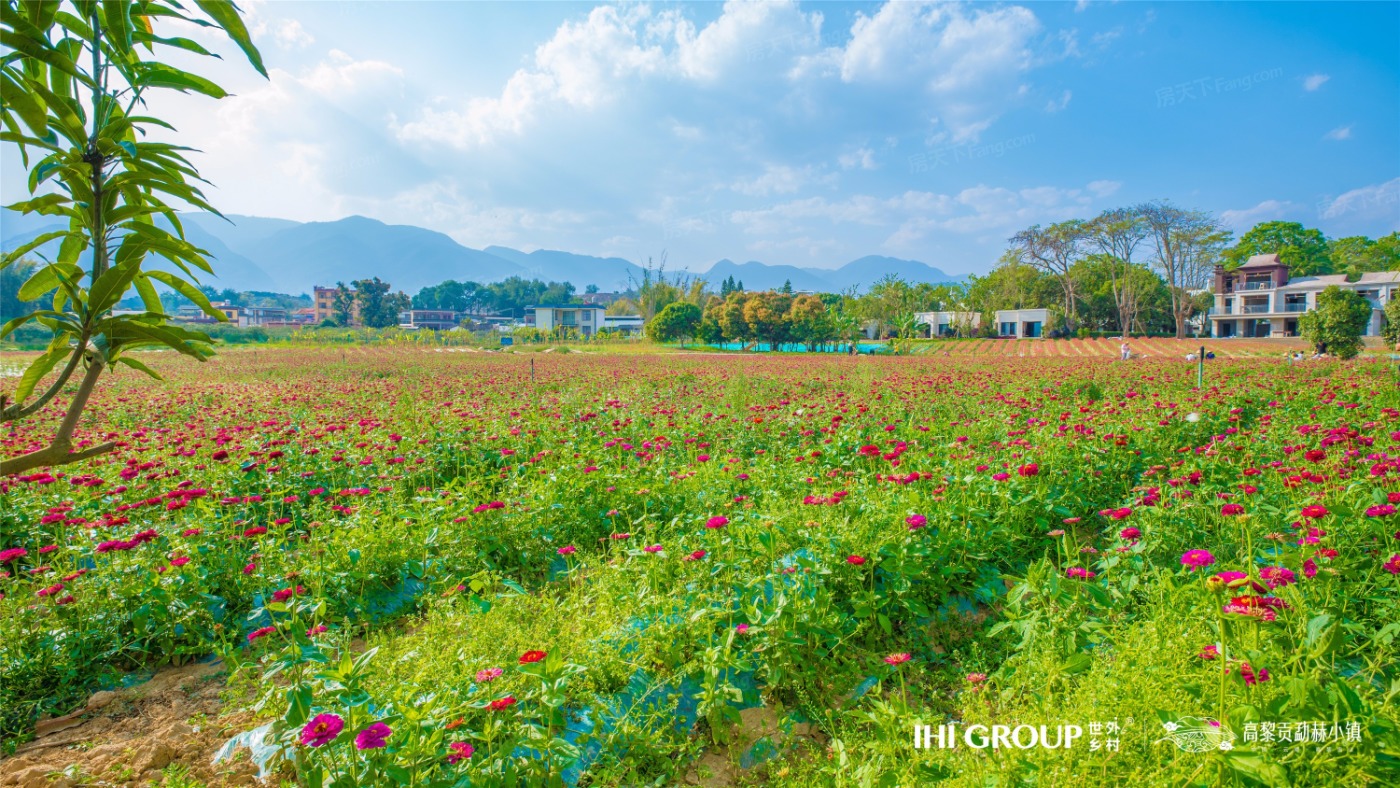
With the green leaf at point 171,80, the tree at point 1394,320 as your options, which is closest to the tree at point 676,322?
the tree at point 1394,320

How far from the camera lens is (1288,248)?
226 feet

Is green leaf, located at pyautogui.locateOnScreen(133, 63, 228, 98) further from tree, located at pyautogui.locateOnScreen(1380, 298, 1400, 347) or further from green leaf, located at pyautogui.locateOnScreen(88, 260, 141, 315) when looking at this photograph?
tree, located at pyautogui.locateOnScreen(1380, 298, 1400, 347)

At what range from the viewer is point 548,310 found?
101 metres

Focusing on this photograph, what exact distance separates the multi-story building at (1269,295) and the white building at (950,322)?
22345mm

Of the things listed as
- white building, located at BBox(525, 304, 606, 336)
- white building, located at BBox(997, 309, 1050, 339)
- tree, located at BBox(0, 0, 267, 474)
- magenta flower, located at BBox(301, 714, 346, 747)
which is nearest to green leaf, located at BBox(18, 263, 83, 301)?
tree, located at BBox(0, 0, 267, 474)

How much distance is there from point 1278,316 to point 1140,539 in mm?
70879

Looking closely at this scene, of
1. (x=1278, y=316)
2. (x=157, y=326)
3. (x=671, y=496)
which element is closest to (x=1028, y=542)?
(x=671, y=496)

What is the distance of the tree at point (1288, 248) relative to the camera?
68000 mm

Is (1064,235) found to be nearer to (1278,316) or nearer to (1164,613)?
(1278,316)

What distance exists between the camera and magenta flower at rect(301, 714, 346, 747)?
1.62m

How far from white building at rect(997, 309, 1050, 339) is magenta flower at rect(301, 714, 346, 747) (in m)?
66.1

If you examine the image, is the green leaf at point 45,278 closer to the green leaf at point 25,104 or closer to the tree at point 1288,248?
the green leaf at point 25,104

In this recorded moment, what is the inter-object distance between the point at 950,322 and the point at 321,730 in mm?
66673

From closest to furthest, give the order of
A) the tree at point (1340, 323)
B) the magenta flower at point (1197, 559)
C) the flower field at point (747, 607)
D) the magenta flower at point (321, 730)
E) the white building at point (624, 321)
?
the magenta flower at point (321, 730), the flower field at point (747, 607), the magenta flower at point (1197, 559), the tree at point (1340, 323), the white building at point (624, 321)
